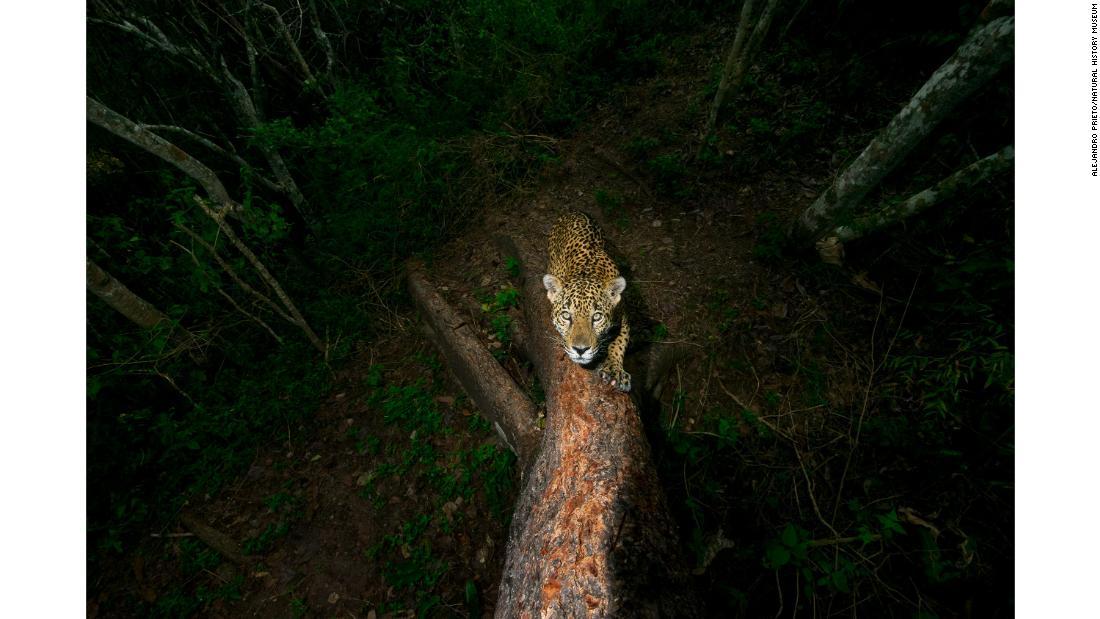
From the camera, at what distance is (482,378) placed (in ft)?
16.0

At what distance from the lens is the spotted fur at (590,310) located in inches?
146

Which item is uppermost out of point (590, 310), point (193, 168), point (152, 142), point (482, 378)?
point (152, 142)

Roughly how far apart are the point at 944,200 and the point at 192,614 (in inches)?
370

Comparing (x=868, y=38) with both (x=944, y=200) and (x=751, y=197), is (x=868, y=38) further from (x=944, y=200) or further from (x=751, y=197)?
(x=944, y=200)

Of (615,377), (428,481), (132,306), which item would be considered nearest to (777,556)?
(615,377)

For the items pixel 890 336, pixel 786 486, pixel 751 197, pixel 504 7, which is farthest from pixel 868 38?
pixel 786 486

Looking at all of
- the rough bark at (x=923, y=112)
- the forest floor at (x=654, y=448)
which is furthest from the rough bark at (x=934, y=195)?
the forest floor at (x=654, y=448)

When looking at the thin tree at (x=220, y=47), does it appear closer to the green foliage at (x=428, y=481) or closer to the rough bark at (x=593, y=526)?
the green foliage at (x=428, y=481)

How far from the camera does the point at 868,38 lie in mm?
7227

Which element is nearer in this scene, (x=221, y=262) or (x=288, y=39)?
(x=221, y=262)

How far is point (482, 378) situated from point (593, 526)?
8.47 ft

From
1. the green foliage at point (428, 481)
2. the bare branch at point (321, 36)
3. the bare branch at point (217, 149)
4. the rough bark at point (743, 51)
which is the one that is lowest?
the green foliage at point (428, 481)

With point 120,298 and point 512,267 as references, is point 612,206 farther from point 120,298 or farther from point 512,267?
point 120,298

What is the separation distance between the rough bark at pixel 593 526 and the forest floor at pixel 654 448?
1.11 m
